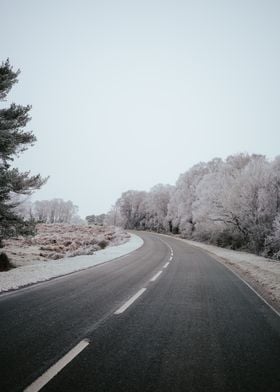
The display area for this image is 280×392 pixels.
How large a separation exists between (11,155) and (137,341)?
1202cm

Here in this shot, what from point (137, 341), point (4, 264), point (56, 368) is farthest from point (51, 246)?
point (56, 368)

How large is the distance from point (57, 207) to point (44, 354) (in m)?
138

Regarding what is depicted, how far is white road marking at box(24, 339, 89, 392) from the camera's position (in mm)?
2986

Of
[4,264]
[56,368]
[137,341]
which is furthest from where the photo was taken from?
[4,264]

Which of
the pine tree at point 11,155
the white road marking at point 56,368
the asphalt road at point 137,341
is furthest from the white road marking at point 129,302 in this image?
the pine tree at point 11,155

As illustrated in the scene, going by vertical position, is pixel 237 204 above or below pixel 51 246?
above

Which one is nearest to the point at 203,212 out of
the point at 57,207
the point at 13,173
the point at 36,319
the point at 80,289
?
the point at 13,173

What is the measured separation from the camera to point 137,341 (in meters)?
4.41

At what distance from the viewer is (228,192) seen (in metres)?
30.4

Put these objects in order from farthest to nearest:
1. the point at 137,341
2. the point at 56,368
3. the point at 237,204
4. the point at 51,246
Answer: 1. the point at 51,246
2. the point at 237,204
3. the point at 137,341
4. the point at 56,368

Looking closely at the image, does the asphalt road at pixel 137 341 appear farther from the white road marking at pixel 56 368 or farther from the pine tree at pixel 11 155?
the pine tree at pixel 11 155

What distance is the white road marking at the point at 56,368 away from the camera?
299cm

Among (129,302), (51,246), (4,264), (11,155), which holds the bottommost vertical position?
(51,246)

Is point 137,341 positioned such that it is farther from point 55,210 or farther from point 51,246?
point 55,210
